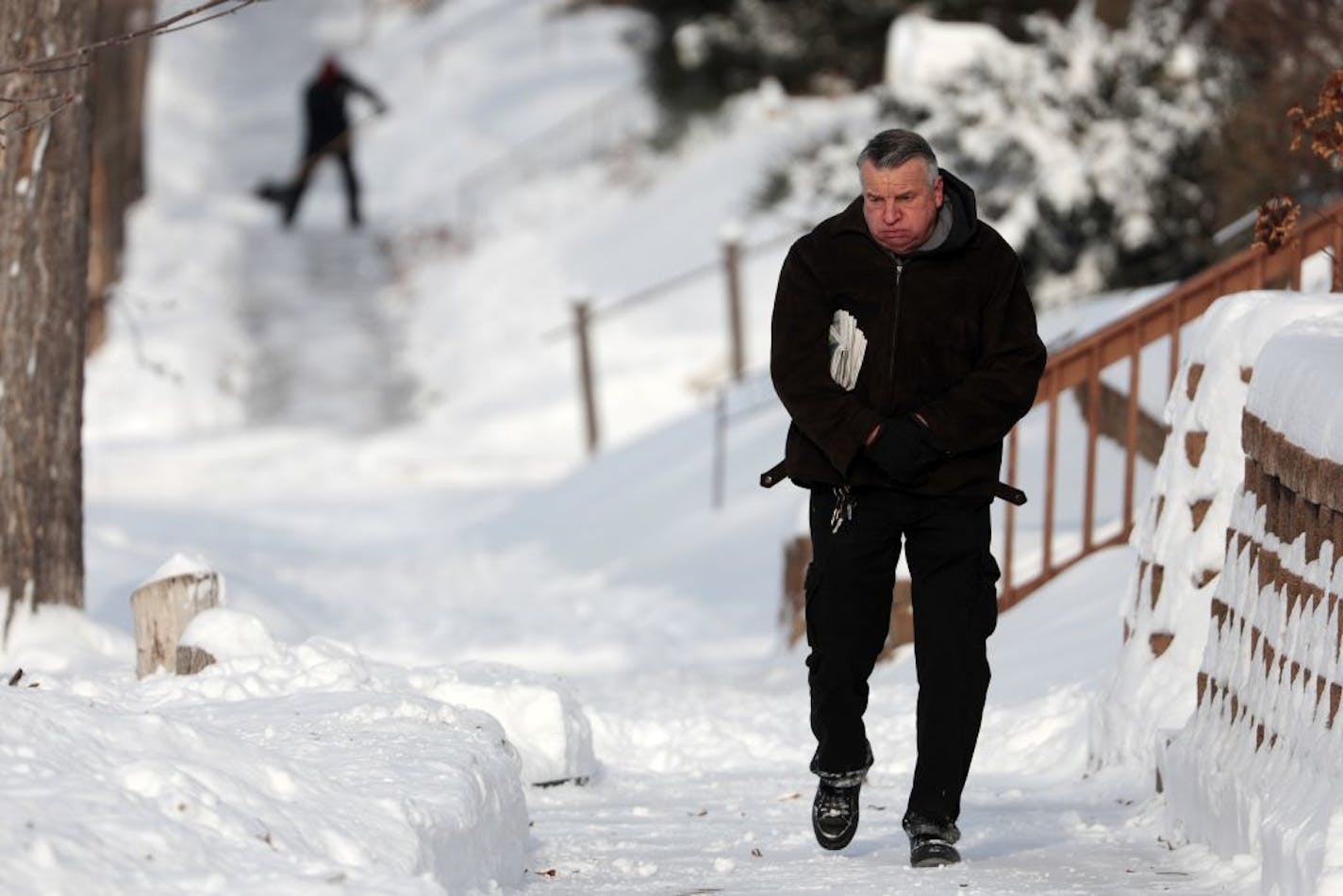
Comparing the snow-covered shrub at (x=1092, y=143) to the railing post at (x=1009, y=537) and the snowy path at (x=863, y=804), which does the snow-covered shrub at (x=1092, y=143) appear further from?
the snowy path at (x=863, y=804)

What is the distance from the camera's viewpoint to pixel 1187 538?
21.7ft

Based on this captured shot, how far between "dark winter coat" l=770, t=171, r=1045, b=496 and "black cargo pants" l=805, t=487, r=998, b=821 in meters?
0.08

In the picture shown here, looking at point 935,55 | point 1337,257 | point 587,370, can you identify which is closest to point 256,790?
point 1337,257

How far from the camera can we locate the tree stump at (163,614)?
6883 millimetres

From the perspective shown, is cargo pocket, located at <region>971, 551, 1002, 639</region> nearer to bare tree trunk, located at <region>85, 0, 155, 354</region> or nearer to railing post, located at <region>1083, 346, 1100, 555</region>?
railing post, located at <region>1083, 346, 1100, 555</region>

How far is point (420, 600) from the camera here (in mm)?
13461

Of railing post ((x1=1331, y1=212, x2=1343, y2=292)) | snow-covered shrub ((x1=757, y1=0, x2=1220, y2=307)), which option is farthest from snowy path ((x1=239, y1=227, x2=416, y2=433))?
railing post ((x1=1331, y1=212, x2=1343, y2=292))

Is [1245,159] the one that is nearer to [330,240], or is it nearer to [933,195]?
[933,195]

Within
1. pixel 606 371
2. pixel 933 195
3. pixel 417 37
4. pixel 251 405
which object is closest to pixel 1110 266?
pixel 606 371

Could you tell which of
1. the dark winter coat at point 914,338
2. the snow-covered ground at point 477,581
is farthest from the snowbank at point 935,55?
the dark winter coat at point 914,338

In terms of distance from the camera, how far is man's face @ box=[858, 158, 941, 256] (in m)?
5.24

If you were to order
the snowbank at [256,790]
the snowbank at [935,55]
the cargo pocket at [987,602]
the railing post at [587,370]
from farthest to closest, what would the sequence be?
the railing post at [587,370], the snowbank at [935,55], the cargo pocket at [987,602], the snowbank at [256,790]

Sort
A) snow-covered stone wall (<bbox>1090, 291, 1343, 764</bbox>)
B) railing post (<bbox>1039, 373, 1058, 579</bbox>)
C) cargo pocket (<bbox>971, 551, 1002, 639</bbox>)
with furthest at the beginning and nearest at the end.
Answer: railing post (<bbox>1039, 373, 1058, 579</bbox>) < snow-covered stone wall (<bbox>1090, 291, 1343, 764</bbox>) < cargo pocket (<bbox>971, 551, 1002, 639</bbox>)

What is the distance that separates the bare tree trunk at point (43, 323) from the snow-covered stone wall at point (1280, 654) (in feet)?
14.4
